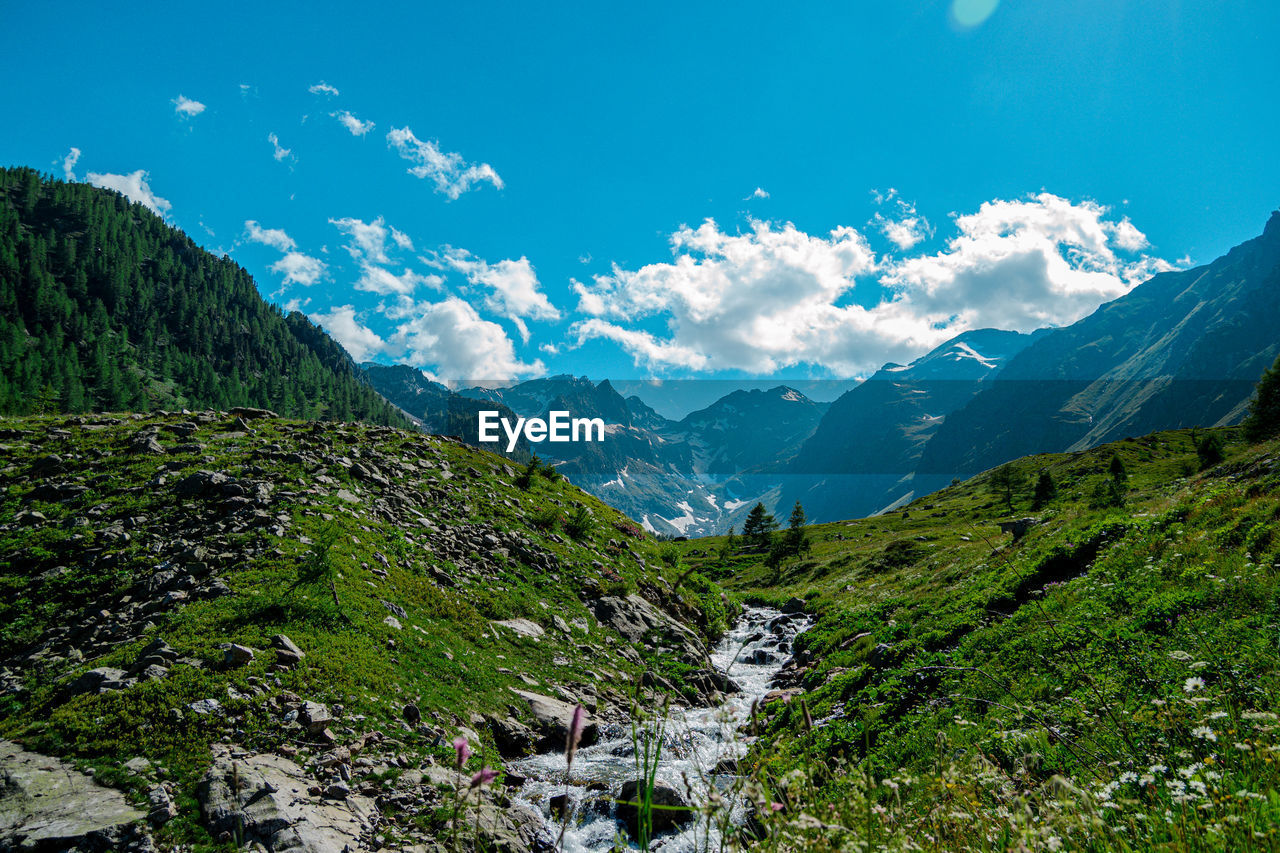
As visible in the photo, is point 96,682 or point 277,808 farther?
point 96,682

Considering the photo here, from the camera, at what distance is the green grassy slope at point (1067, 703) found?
4195mm

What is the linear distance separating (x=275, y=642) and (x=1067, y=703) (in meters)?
14.9

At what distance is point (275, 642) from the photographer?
1128cm

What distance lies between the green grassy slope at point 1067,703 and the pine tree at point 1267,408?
135 feet

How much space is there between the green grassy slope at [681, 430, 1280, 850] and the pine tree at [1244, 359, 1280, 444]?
41069 millimetres

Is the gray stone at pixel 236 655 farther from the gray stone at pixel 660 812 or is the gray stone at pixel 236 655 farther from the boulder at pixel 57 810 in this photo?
the gray stone at pixel 660 812

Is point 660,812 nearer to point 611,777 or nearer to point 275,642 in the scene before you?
point 611,777

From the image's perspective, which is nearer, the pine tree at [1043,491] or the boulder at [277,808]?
the boulder at [277,808]

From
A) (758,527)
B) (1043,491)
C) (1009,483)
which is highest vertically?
(1009,483)

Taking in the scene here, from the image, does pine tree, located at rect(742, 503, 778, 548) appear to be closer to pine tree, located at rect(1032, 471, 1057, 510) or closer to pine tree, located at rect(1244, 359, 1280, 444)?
pine tree, located at rect(1032, 471, 1057, 510)

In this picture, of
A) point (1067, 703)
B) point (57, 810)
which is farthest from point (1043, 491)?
point (57, 810)

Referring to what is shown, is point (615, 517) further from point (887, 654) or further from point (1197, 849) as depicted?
point (1197, 849)

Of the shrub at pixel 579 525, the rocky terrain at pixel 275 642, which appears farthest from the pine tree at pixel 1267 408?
the rocky terrain at pixel 275 642

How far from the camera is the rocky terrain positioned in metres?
7.88
